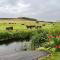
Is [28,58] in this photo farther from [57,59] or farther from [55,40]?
[55,40]

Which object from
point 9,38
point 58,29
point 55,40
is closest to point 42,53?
point 55,40

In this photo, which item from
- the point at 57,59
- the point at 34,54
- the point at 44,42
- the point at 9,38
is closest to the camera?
the point at 57,59

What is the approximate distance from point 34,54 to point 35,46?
221 inches

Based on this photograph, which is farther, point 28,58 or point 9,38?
point 9,38

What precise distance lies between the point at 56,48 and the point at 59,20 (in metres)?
13.1

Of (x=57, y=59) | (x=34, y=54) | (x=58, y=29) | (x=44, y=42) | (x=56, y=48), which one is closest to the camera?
(x=57, y=59)

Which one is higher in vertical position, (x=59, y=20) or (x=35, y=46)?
(x=59, y=20)

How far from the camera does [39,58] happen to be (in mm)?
24125

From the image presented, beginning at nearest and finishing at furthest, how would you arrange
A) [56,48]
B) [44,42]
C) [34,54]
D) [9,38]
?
[34,54] < [56,48] < [44,42] < [9,38]

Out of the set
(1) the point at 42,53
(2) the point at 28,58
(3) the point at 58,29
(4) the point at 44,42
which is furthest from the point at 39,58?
(3) the point at 58,29

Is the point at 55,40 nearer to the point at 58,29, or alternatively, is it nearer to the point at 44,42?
the point at 44,42

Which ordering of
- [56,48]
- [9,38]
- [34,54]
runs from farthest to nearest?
1. [9,38]
2. [56,48]
3. [34,54]

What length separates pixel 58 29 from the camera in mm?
38500

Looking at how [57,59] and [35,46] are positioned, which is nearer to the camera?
[57,59]
